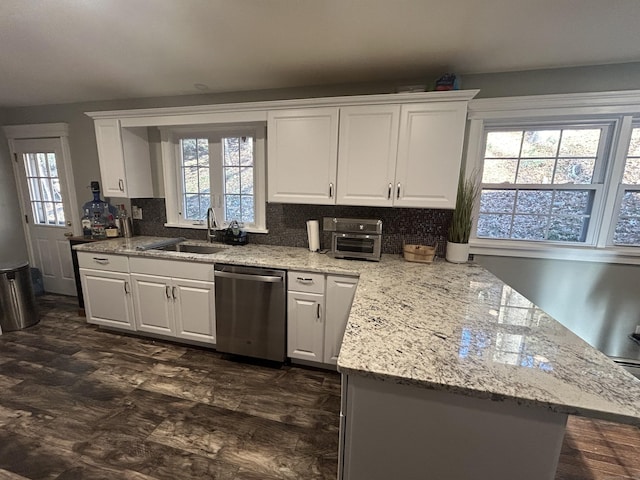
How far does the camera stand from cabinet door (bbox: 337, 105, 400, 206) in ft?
7.01

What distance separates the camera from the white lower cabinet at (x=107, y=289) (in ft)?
8.61

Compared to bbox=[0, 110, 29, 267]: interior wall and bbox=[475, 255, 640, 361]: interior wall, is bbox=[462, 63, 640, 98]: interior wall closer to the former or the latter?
bbox=[475, 255, 640, 361]: interior wall

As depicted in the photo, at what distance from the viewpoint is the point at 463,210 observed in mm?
2254

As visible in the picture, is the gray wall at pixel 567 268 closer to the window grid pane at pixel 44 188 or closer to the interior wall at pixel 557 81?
the interior wall at pixel 557 81

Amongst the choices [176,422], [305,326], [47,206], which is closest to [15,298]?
[47,206]

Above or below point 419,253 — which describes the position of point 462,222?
above

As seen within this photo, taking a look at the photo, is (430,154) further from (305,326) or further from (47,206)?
(47,206)

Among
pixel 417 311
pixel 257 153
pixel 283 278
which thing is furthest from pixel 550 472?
pixel 257 153

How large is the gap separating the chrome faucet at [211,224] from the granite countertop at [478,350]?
186cm

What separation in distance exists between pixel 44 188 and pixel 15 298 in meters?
1.52

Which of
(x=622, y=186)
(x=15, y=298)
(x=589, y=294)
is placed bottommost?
(x=15, y=298)

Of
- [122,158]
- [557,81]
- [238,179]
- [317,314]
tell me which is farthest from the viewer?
[238,179]

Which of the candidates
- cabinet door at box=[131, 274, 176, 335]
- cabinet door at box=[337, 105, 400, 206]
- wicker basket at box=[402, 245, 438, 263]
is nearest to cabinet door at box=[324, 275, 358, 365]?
wicker basket at box=[402, 245, 438, 263]

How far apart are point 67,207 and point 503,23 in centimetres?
477
